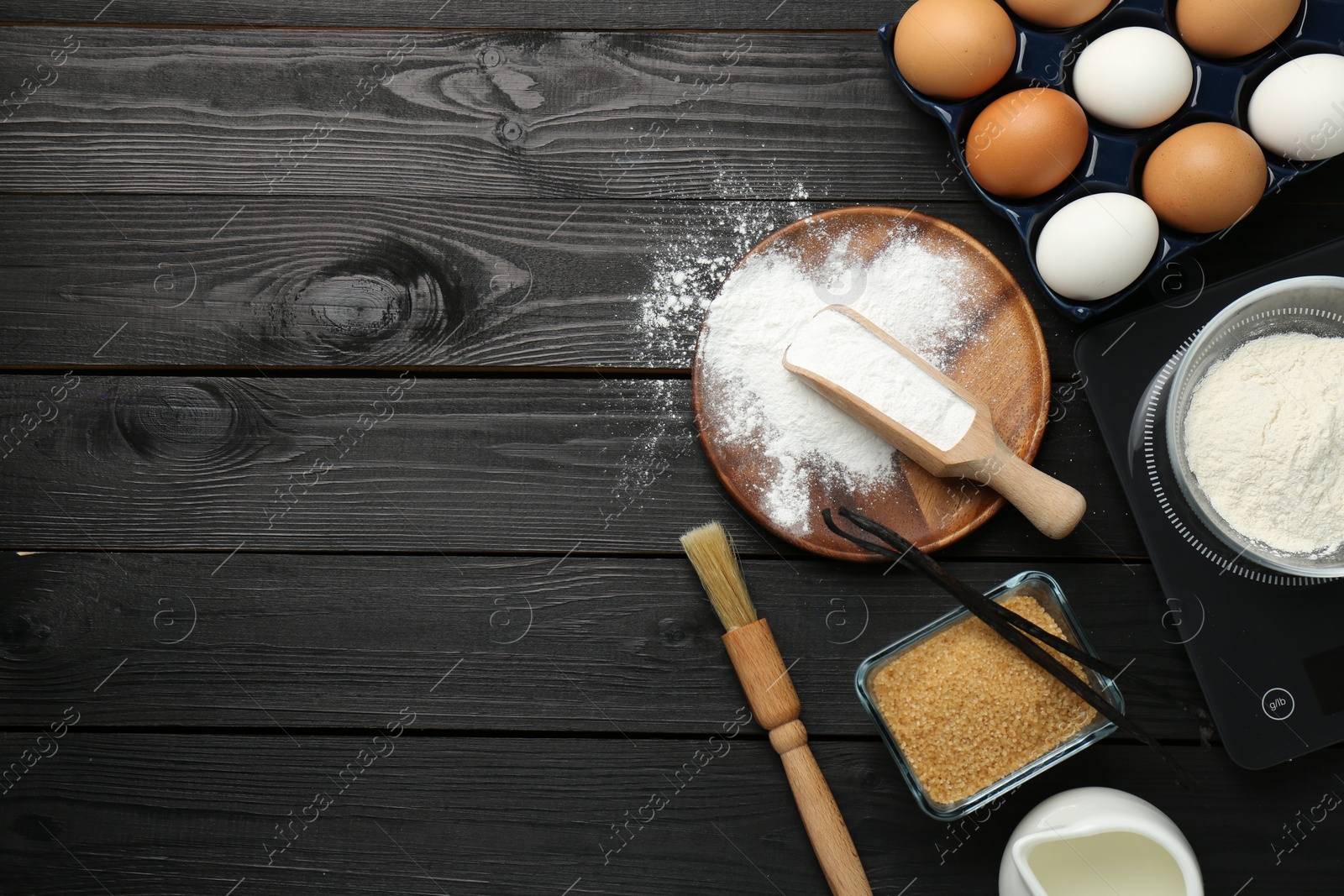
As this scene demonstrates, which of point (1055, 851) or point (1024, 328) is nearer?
point (1055, 851)

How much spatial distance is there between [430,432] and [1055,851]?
0.81 metres

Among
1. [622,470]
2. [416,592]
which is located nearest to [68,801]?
A: [416,592]

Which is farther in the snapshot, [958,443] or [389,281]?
[389,281]

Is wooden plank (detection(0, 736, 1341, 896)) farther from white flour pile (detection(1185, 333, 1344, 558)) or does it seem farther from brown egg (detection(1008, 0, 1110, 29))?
brown egg (detection(1008, 0, 1110, 29))

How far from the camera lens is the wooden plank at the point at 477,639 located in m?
0.91

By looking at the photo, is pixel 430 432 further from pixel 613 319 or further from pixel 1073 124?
pixel 1073 124

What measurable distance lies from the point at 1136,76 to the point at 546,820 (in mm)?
1029

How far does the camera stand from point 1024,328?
90 cm

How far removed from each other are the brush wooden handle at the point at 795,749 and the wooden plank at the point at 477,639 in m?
0.05

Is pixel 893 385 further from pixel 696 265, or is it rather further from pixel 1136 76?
pixel 1136 76

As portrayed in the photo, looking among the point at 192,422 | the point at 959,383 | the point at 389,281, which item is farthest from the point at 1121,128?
the point at 192,422

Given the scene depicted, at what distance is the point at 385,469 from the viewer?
3.06ft

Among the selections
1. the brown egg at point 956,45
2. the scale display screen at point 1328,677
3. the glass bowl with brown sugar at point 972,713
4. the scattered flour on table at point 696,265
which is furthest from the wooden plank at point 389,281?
the scale display screen at point 1328,677

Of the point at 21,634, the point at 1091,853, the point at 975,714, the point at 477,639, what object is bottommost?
the point at 1091,853
